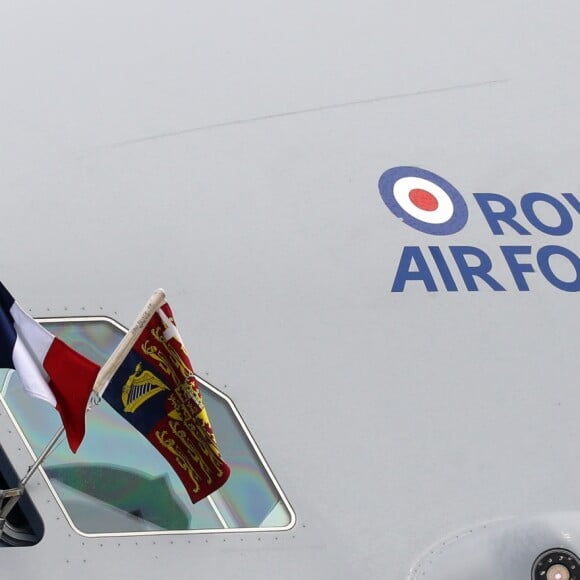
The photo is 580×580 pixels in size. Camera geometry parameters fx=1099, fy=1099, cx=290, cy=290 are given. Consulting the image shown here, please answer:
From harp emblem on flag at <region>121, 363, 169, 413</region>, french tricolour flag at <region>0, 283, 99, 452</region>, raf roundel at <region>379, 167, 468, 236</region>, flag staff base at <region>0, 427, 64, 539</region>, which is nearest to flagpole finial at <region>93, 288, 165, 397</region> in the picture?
french tricolour flag at <region>0, 283, 99, 452</region>

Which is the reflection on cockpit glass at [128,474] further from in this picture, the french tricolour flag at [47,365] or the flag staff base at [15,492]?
the french tricolour flag at [47,365]

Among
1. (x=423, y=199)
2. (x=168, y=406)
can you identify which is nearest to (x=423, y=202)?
(x=423, y=199)

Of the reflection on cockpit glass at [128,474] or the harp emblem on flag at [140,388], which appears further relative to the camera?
the reflection on cockpit glass at [128,474]

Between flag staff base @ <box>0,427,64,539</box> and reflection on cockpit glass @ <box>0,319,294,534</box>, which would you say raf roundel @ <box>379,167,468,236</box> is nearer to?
reflection on cockpit glass @ <box>0,319,294,534</box>

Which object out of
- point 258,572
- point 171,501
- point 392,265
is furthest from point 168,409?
point 392,265

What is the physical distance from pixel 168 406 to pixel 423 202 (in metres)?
1.19

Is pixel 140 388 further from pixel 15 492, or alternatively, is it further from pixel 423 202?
pixel 423 202

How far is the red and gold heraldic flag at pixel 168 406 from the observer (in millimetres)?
3777

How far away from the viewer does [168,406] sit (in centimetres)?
380

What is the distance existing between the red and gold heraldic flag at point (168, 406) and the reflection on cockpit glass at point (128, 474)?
19 cm

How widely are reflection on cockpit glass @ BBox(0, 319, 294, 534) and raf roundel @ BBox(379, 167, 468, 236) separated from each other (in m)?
0.95

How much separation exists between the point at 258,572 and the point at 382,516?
489 millimetres

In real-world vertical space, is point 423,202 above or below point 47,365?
below

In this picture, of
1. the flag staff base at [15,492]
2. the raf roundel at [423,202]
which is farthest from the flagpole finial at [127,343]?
the raf roundel at [423,202]
